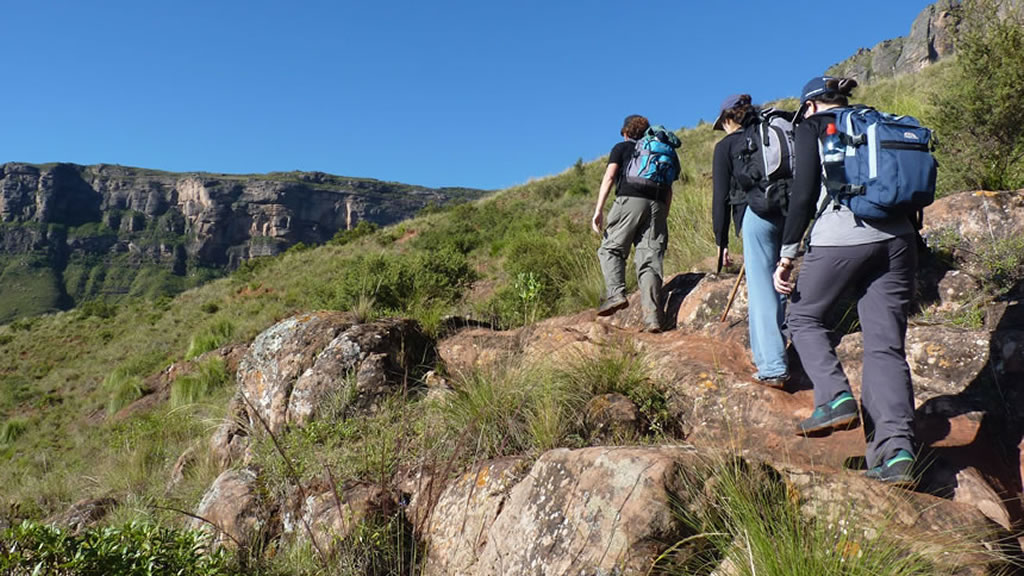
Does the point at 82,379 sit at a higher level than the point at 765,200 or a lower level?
lower

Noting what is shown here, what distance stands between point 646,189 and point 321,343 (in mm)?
3083

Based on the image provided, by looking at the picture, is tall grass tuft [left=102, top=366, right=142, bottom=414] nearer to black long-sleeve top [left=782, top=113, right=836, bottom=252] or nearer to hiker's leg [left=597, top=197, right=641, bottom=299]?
hiker's leg [left=597, top=197, right=641, bottom=299]

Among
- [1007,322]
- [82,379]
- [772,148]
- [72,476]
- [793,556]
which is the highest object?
[772,148]

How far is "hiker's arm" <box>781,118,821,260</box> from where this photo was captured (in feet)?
9.73

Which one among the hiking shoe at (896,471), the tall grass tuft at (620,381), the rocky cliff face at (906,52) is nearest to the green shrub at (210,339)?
the tall grass tuft at (620,381)

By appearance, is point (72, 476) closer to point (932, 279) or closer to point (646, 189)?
point (646, 189)

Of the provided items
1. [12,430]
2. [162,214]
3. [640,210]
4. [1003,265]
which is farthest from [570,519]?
[162,214]

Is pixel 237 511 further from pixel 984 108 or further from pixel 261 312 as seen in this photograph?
pixel 261 312

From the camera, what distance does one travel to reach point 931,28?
180 feet

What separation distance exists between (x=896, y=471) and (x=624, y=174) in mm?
3476

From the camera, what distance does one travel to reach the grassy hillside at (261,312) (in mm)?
5938

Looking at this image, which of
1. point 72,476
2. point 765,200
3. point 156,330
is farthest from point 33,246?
point 765,200

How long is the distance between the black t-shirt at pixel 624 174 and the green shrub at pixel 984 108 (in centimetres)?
310

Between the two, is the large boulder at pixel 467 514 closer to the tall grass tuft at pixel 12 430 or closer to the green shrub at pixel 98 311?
the tall grass tuft at pixel 12 430
